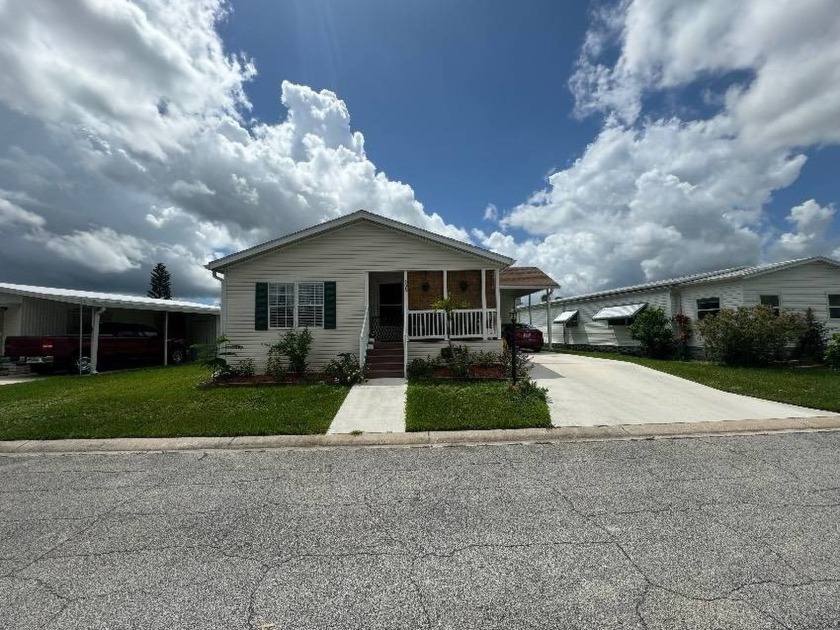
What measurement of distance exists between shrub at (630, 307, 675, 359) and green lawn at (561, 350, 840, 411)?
11.8ft

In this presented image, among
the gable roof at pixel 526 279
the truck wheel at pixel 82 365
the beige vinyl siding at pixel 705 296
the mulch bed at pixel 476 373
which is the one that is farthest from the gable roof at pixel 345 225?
the beige vinyl siding at pixel 705 296

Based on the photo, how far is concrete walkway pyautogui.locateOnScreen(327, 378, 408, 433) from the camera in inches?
249

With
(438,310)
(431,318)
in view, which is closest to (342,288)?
(431,318)

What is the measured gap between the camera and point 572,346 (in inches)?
946

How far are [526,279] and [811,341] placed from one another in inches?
418

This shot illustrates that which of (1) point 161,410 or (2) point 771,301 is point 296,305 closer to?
(1) point 161,410

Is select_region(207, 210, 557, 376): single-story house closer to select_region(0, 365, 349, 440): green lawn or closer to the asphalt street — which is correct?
select_region(0, 365, 349, 440): green lawn

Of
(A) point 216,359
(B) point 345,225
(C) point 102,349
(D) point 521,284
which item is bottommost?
(A) point 216,359

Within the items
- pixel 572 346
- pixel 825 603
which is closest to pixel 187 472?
pixel 825 603

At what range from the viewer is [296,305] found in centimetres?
1154

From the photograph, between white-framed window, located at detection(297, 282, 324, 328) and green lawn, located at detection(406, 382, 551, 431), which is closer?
green lawn, located at detection(406, 382, 551, 431)

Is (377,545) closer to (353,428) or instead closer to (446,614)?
(446,614)

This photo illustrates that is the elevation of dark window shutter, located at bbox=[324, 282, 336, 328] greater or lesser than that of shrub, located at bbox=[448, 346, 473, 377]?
greater

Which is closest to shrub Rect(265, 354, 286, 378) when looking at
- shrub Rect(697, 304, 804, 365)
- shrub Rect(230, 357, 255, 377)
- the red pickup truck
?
shrub Rect(230, 357, 255, 377)
